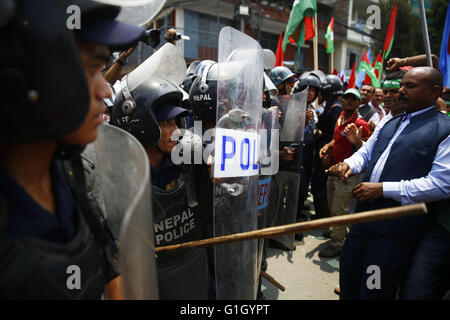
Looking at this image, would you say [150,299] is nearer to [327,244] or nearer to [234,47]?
[234,47]

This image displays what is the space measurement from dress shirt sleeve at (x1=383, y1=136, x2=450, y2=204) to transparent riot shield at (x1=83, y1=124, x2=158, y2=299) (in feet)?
5.61

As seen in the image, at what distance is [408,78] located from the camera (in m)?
2.13

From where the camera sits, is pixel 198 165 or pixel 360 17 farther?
pixel 360 17

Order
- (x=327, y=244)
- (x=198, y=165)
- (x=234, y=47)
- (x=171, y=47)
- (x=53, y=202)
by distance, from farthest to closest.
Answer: (x=327, y=244), (x=171, y=47), (x=198, y=165), (x=234, y=47), (x=53, y=202)

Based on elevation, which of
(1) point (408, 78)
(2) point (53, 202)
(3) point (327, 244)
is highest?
(1) point (408, 78)

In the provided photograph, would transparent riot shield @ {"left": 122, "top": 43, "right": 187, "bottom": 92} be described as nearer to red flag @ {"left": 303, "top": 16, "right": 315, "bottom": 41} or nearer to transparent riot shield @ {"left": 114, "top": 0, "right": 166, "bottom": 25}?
transparent riot shield @ {"left": 114, "top": 0, "right": 166, "bottom": 25}

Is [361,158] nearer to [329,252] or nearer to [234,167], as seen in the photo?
[234,167]

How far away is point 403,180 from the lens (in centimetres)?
198

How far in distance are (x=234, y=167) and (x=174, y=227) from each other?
0.51 meters

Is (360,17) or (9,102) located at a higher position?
(360,17)
